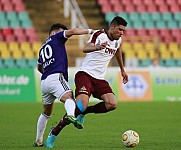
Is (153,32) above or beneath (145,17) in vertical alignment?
beneath

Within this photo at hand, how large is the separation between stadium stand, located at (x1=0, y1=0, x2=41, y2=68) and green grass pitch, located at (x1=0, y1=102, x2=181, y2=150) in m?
5.25

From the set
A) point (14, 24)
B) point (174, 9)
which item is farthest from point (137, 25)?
point (14, 24)

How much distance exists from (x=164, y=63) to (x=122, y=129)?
15.8 m

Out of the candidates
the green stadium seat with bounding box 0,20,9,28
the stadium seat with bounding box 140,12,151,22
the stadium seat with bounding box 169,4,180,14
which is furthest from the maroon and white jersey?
the stadium seat with bounding box 169,4,180,14

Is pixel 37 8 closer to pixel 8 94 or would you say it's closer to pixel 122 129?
pixel 8 94

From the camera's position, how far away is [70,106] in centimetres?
940

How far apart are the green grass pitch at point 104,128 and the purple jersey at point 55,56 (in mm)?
1187

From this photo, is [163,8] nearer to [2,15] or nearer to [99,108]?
[2,15]

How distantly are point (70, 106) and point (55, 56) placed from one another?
3.02 feet

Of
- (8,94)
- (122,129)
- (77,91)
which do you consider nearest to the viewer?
(77,91)

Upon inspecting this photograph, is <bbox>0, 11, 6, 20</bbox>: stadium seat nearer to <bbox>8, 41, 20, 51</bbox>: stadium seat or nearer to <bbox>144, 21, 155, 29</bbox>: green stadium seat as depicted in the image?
<bbox>8, 41, 20, 51</bbox>: stadium seat

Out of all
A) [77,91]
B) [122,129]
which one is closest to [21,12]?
[122,129]

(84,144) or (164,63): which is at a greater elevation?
(164,63)

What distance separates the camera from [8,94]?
22.7 meters
